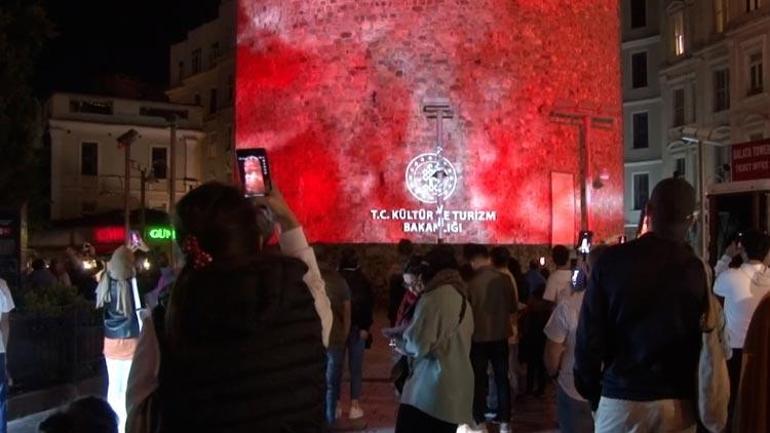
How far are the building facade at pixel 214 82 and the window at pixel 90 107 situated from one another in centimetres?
448

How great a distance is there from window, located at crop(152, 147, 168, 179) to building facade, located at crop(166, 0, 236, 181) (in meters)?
1.81

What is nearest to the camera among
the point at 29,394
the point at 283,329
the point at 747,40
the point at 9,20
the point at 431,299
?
the point at 283,329

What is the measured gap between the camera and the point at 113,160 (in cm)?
4362

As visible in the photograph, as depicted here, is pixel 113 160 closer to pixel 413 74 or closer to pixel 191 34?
pixel 191 34

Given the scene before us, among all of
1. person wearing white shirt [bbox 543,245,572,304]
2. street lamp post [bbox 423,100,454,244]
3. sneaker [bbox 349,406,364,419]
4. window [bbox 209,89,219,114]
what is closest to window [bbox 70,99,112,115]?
window [bbox 209,89,219,114]

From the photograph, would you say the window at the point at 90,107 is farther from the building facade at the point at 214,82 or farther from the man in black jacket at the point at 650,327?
the man in black jacket at the point at 650,327

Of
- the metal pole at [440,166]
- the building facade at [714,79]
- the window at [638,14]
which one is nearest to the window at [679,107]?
the building facade at [714,79]

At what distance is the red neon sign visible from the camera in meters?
35.2

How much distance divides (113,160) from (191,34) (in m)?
9.11

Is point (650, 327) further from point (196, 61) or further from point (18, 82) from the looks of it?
point (196, 61)

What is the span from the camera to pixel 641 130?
4112 cm

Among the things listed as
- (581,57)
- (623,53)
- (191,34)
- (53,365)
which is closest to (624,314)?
(53,365)

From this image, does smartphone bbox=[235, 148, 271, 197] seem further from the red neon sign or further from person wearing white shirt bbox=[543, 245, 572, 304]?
the red neon sign

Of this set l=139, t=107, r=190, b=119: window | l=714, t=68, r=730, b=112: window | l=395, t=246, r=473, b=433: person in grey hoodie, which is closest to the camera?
l=395, t=246, r=473, b=433: person in grey hoodie
